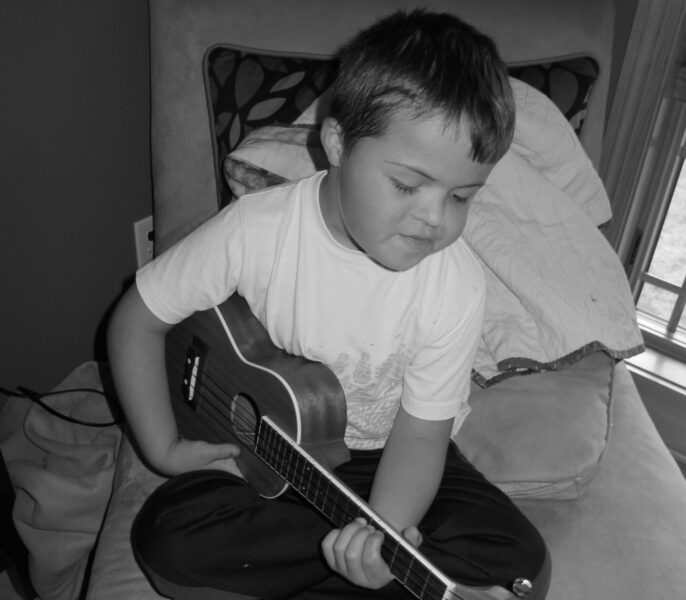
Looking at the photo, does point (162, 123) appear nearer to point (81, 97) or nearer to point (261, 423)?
point (81, 97)

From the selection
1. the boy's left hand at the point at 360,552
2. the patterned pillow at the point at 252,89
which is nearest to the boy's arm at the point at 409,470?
the boy's left hand at the point at 360,552

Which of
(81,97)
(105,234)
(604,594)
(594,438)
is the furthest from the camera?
(105,234)

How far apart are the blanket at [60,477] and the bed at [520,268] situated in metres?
0.21

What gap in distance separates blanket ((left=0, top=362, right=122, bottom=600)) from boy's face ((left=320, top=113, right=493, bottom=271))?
0.85m

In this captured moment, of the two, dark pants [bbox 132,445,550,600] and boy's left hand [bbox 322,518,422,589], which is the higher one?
boy's left hand [bbox 322,518,422,589]

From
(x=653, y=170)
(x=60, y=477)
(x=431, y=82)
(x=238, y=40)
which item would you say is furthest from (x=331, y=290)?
(x=653, y=170)

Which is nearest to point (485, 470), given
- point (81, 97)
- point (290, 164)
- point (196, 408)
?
point (196, 408)

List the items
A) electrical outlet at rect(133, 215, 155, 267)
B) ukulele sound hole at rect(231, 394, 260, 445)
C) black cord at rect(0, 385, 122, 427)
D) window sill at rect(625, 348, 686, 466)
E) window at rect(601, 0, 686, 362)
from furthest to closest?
window sill at rect(625, 348, 686, 466), window at rect(601, 0, 686, 362), electrical outlet at rect(133, 215, 155, 267), black cord at rect(0, 385, 122, 427), ukulele sound hole at rect(231, 394, 260, 445)

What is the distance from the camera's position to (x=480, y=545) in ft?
3.42

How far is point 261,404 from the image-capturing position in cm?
111

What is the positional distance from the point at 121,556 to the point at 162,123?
78 centimetres

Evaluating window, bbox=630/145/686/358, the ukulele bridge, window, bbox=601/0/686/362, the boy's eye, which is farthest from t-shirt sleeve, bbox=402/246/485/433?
window, bbox=630/145/686/358

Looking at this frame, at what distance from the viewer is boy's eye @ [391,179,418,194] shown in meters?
0.84

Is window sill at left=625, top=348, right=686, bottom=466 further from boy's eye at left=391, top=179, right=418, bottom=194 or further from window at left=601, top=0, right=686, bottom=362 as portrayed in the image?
boy's eye at left=391, top=179, right=418, bottom=194
